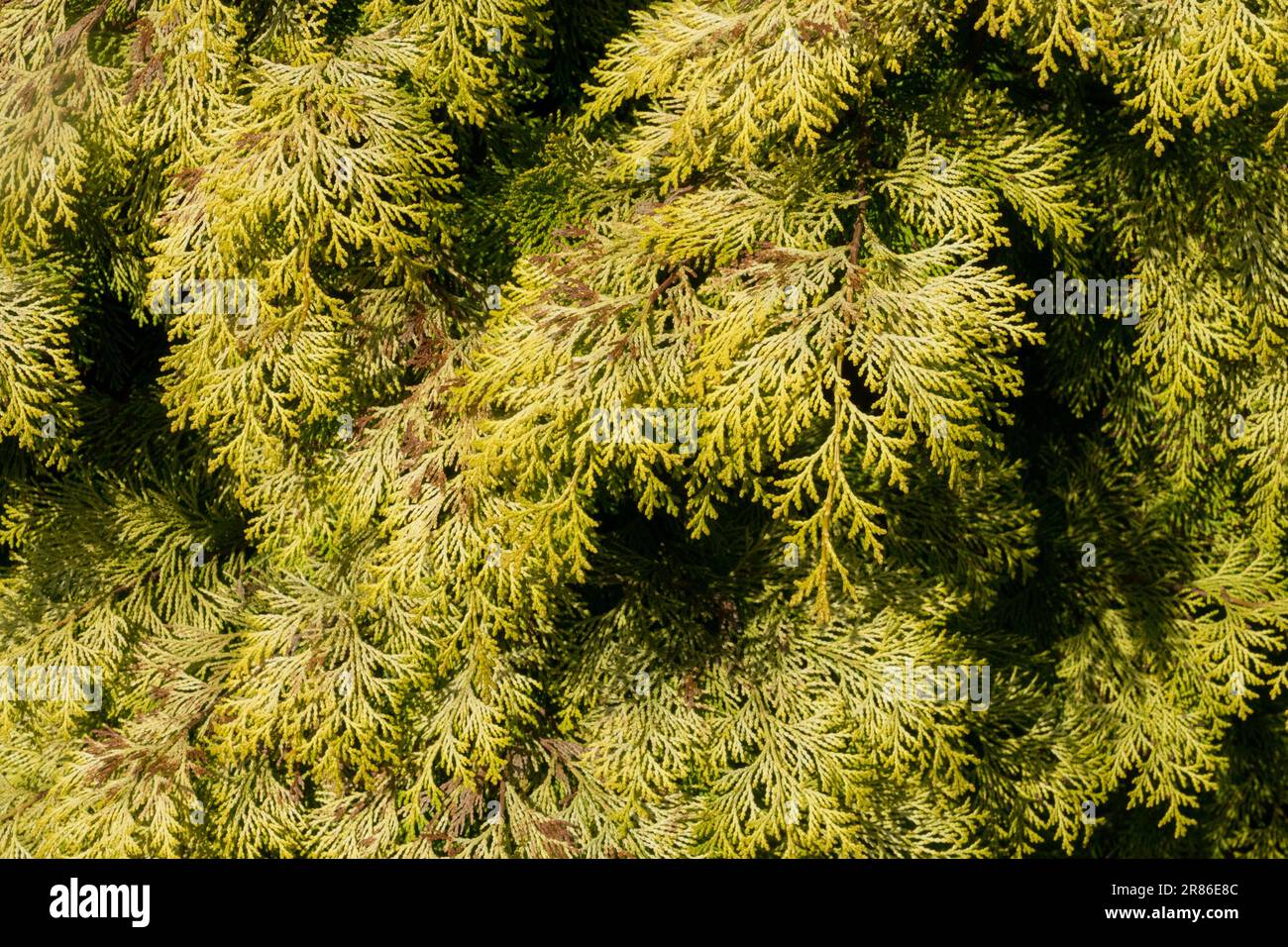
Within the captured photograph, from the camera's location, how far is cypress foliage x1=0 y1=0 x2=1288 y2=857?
4145mm

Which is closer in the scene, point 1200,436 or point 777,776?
point 777,776

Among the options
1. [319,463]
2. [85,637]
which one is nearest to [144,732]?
[85,637]

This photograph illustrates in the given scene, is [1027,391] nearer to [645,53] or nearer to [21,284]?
[645,53]

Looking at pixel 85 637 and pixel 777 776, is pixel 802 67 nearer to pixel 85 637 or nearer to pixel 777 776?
pixel 777 776

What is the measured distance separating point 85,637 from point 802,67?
13.8 ft

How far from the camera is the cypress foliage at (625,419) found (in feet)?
13.6

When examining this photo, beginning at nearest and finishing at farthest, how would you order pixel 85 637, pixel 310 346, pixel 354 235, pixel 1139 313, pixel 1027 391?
pixel 354 235 → pixel 310 346 → pixel 1139 313 → pixel 85 637 → pixel 1027 391

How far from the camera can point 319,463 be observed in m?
5.14

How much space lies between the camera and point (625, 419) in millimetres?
4012

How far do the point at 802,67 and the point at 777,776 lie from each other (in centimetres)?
273

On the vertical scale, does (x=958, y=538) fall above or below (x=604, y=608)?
above

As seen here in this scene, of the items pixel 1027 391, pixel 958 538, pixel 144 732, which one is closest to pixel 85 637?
pixel 144 732

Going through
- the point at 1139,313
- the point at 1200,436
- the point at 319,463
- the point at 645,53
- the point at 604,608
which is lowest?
the point at 604,608

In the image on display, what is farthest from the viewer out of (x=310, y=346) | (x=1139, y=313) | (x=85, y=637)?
(x=85, y=637)
